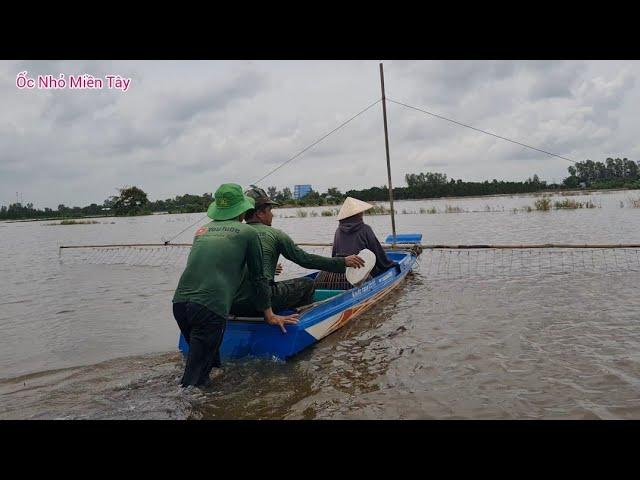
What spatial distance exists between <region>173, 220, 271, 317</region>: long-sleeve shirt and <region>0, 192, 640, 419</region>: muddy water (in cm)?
99

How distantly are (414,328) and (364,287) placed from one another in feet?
3.52

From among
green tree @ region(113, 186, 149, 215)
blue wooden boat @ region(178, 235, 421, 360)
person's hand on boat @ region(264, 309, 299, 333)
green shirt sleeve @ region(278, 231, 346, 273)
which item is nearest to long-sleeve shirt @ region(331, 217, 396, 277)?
blue wooden boat @ region(178, 235, 421, 360)

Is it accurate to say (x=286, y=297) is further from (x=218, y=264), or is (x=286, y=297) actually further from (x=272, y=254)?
(x=218, y=264)

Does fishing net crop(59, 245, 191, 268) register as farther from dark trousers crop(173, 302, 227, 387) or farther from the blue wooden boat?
dark trousers crop(173, 302, 227, 387)

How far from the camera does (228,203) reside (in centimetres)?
484

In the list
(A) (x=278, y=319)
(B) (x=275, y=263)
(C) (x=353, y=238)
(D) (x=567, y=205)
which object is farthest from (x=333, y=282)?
(D) (x=567, y=205)

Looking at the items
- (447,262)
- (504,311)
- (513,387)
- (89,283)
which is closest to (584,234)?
(447,262)

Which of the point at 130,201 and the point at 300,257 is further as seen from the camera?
the point at 130,201

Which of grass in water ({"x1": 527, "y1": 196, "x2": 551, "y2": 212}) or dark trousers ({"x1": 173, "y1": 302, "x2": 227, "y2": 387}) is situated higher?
grass in water ({"x1": 527, "y1": 196, "x2": 551, "y2": 212})

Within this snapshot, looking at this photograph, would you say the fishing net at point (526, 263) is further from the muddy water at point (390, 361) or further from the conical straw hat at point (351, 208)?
the conical straw hat at point (351, 208)

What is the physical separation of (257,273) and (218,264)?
50 centimetres

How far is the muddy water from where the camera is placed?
427 cm

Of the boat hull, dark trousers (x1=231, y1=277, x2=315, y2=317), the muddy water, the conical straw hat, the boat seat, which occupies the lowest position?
the muddy water

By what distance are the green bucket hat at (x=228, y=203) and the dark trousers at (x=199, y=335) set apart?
107 cm
